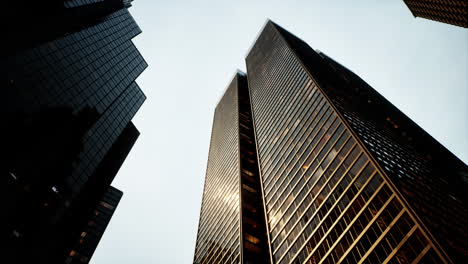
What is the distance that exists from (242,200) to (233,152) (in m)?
30.9

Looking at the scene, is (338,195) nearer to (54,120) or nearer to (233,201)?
(233,201)

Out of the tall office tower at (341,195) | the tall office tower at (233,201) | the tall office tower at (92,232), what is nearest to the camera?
the tall office tower at (341,195)

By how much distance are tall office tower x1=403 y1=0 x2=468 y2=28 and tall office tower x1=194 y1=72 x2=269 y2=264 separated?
75480 millimetres

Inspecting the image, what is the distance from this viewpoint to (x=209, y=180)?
423ft

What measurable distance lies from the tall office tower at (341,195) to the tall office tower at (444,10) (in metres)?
46.1

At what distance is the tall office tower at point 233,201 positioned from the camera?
2864 inches

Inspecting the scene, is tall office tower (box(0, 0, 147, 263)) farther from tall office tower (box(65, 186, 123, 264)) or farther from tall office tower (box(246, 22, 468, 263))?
tall office tower (box(246, 22, 468, 263))

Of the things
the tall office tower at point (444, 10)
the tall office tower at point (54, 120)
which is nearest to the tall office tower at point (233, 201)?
the tall office tower at point (54, 120)

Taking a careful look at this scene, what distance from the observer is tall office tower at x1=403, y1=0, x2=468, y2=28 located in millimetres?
86875

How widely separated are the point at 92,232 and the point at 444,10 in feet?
425

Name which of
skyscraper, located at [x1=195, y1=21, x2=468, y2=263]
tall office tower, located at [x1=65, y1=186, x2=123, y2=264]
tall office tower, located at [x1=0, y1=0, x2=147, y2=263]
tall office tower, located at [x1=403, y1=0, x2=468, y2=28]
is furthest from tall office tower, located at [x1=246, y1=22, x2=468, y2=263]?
tall office tower, located at [x1=65, y1=186, x2=123, y2=264]

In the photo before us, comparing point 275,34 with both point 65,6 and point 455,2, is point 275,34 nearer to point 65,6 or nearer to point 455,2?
point 455,2

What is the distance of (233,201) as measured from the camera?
8719cm

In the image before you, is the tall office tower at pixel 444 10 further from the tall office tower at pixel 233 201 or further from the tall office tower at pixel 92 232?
the tall office tower at pixel 92 232
